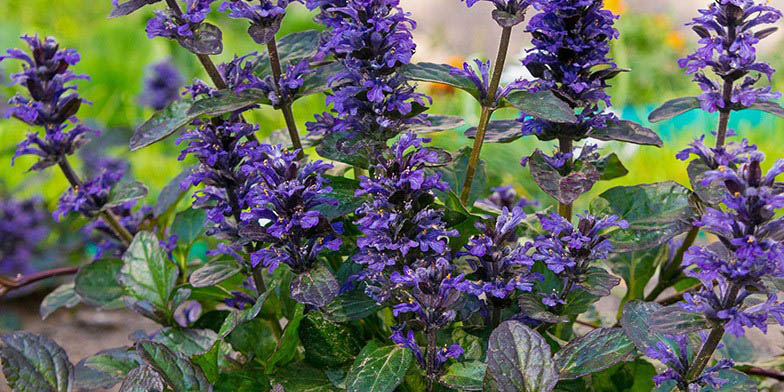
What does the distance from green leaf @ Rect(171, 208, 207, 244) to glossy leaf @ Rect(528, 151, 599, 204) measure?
3.00 feet

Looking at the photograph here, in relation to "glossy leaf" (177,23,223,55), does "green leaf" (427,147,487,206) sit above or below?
below

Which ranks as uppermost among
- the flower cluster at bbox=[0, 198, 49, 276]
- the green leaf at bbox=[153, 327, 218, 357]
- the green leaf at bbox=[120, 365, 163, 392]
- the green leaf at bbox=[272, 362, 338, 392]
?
the green leaf at bbox=[120, 365, 163, 392]

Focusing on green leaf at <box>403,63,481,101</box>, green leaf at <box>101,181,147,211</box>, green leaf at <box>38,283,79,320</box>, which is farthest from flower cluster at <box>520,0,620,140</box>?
green leaf at <box>38,283,79,320</box>

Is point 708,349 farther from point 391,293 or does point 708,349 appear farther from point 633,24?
point 633,24

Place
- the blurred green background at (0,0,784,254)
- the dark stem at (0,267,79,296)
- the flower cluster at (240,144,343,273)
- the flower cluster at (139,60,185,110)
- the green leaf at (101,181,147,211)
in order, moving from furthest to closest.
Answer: the blurred green background at (0,0,784,254) → the flower cluster at (139,60,185,110) → the dark stem at (0,267,79,296) → the green leaf at (101,181,147,211) → the flower cluster at (240,144,343,273)

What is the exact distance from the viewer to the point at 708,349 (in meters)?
1.22

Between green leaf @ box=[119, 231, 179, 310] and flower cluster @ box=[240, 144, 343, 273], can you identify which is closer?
flower cluster @ box=[240, 144, 343, 273]

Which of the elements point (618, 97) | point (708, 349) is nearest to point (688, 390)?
point (708, 349)

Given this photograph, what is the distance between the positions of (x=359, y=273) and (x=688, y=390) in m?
0.58

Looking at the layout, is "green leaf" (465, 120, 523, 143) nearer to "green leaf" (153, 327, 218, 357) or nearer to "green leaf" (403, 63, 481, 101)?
"green leaf" (403, 63, 481, 101)

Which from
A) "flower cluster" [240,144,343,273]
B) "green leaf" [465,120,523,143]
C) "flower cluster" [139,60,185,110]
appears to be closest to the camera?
"flower cluster" [240,144,343,273]

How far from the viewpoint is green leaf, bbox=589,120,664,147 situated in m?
1.40

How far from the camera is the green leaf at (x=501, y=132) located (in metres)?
1.48

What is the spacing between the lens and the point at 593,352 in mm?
1305
